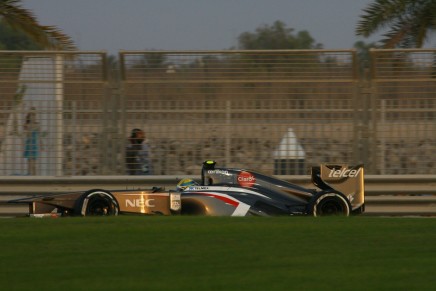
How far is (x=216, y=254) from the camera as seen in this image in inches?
305

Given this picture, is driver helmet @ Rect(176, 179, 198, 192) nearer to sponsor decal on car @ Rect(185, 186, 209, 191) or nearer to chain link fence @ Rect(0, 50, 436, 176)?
sponsor decal on car @ Rect(185, 186, 209, 191)

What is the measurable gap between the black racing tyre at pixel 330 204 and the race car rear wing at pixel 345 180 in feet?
1.42

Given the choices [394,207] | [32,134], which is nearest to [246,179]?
[394,207]

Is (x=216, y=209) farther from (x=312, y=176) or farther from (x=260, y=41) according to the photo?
(x=260, y=41)

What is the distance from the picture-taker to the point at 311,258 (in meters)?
7.61

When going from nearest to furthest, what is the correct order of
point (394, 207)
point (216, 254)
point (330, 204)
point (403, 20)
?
point (216, 254) → point (330, 204) → point (394, 207) → point (403, 20)

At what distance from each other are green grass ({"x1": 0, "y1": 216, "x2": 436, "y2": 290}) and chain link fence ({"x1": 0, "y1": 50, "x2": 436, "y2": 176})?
354 cm

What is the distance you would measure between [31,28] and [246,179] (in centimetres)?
691

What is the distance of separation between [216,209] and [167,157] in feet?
7.71

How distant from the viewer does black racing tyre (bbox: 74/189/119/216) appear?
11344 mm

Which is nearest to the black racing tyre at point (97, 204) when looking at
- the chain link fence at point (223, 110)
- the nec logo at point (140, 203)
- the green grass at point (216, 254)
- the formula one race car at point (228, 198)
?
the formula one race car at point (228, 198)

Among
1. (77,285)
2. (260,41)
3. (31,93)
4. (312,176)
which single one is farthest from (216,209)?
(260,41)

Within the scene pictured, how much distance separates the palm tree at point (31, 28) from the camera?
55.6 ft

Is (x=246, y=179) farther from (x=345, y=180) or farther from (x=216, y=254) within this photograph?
(x=216, y=254)
